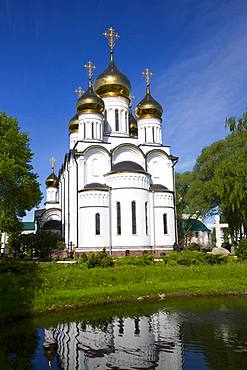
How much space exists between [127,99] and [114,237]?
44.2ft

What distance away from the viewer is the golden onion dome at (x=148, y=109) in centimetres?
3403

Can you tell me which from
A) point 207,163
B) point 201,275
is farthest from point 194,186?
point 201,275

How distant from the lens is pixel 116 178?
1120 inches

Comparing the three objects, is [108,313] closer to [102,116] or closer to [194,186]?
[102,116]

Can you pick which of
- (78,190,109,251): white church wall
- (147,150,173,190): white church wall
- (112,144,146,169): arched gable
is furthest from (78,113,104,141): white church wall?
(78,190,109,251): white church wall

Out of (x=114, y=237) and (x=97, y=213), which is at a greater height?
(x=97, y=213)

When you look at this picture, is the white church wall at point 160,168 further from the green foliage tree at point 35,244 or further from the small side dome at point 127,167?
the green foliage tree at point 35,244

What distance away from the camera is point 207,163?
3644 centimetres

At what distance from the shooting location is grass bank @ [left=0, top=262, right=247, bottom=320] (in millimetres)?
12867

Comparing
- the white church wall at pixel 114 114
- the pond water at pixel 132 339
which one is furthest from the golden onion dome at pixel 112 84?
the pond water at pixel 132 339

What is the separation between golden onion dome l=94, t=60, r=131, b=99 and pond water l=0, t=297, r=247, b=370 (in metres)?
24.1

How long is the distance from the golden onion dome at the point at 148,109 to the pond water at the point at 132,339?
23.6 meters

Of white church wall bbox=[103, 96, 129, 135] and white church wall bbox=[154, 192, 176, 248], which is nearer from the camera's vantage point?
white church wall bbox=[154, 192, 176, 248]

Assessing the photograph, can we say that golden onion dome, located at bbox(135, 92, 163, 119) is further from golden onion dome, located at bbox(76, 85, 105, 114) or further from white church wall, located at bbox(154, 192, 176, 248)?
white church wall, located at bbox(154, 192, 176, 248)
